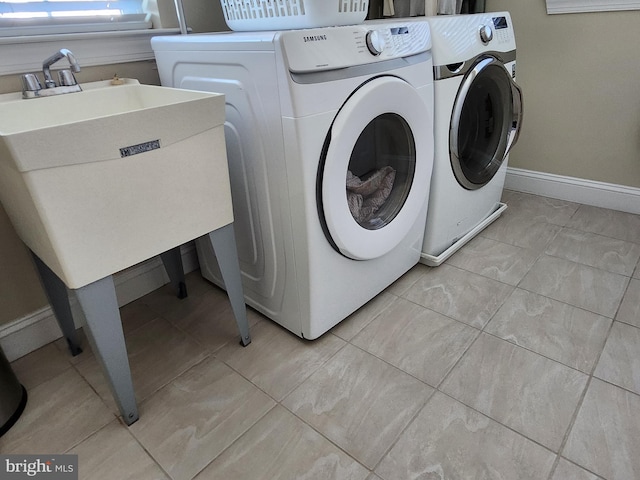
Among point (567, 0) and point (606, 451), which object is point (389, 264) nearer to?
point (606, 451)

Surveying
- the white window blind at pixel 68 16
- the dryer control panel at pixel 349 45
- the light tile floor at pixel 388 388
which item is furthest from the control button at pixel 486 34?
the white window blind at pixel 68 16

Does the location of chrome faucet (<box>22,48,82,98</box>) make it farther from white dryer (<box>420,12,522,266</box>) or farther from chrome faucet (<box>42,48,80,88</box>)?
white dryer (<box>420,12,522,266</box>)

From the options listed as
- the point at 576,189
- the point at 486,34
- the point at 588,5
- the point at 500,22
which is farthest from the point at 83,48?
the point at 576,189

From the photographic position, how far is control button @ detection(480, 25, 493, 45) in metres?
1.51

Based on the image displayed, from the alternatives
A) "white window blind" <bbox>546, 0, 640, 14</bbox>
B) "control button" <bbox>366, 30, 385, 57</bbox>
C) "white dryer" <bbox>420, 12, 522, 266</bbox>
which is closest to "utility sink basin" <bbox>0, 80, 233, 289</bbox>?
"control button" <bbox>366, 30, 385, 57</bbox>

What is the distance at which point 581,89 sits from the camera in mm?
1940

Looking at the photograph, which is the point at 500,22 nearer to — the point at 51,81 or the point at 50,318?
the point at 51,81

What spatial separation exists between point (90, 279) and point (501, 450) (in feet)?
3.30

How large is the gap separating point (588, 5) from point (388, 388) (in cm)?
184

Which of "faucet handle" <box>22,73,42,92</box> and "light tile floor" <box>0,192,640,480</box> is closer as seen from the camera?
"light tile floor" <box>0,192,640,480</box>

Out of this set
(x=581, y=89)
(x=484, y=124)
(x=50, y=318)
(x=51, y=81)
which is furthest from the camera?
(x=581, y=89)

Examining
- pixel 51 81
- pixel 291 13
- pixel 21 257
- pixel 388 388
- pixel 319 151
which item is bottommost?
pixel 388 388

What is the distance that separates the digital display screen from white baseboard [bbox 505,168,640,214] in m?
0.87

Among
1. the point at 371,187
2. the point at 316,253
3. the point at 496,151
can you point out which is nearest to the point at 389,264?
the point at 371,187
